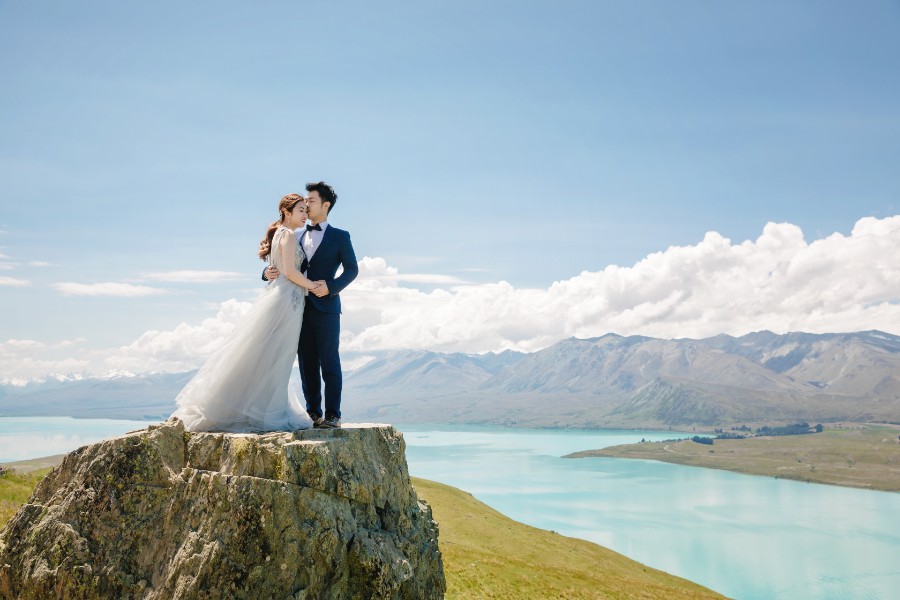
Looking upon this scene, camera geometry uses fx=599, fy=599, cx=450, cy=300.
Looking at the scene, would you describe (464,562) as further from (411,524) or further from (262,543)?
(262,543)

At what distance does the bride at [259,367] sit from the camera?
10.8 m

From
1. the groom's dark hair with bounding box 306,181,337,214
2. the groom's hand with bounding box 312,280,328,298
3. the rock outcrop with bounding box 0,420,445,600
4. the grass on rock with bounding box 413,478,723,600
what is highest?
the groom's dark hair with bounding box 306,181,337,214

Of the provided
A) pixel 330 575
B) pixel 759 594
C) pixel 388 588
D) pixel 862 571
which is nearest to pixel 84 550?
pixel 330 575

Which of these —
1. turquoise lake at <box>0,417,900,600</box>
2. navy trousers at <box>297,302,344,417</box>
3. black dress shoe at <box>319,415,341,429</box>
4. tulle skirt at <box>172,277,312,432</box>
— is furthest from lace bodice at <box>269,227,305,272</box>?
turquoise lake at <box>0,417,900,600</box>

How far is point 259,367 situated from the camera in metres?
10.8

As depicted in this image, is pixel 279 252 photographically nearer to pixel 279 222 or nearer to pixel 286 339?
pixel 279 222

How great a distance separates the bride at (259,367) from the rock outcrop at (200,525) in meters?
0.58

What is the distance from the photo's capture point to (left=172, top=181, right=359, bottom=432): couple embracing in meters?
10.8

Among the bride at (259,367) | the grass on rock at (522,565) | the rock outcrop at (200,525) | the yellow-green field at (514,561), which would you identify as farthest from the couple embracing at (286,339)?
the grass on rock at (522,565)

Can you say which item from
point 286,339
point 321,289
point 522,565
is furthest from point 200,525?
point 522,565

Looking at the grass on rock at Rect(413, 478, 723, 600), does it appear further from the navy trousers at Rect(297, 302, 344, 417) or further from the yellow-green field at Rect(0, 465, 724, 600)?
the navy trousers at Rect(297, 302, 344, 417)

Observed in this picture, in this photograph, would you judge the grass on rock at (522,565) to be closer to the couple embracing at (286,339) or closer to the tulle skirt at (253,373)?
the couple embracing at (286,339)

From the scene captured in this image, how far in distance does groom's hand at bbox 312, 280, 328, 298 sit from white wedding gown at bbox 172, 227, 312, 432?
368 millimetres

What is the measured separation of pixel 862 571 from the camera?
8625cm
